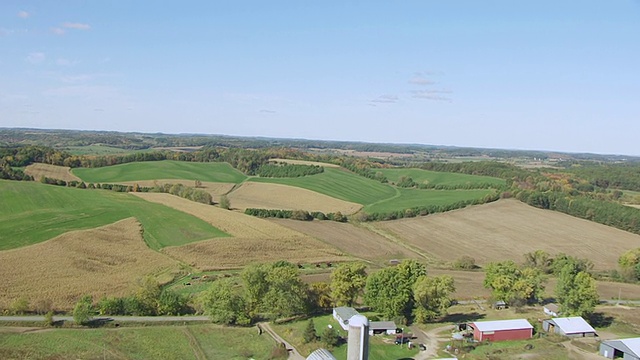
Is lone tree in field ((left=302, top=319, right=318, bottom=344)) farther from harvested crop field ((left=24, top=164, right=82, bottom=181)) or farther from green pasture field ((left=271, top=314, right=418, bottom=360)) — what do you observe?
harvested crop field ((left=24, top=164, right=82, bottom=181))

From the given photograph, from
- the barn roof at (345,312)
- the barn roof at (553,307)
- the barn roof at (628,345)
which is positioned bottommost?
the barn roof at (553,307)

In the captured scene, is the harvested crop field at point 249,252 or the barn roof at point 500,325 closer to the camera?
the barn roof at point 500,325

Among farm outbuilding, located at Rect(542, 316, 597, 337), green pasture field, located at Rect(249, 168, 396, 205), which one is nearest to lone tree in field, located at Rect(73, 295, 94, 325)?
farm outbuilding, located at Rect(542, 316, 597, 337)

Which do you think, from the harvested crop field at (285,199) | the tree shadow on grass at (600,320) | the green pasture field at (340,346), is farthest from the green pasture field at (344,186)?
the green pasture field at (340,346)

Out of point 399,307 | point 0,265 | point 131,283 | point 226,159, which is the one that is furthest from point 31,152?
point 399,307

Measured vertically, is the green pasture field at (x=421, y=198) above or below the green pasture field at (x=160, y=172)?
below

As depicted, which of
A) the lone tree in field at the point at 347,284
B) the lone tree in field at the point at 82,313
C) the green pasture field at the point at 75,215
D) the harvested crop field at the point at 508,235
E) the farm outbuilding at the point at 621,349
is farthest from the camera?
the harvested crop field at the point at 508,235

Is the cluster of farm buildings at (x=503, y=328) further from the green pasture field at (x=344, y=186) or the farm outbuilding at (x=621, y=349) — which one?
the green pasture field at (x=344, y=186)
